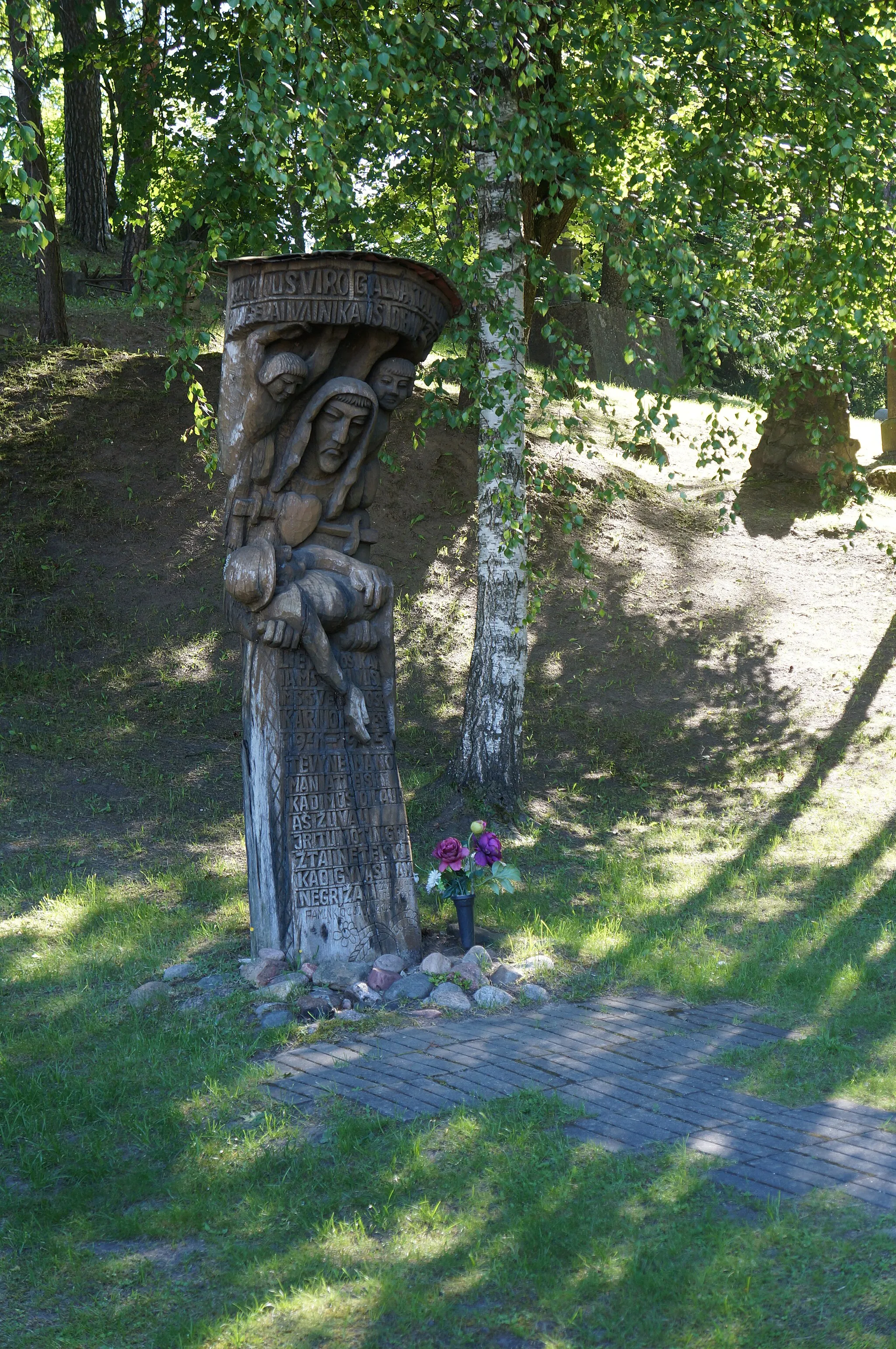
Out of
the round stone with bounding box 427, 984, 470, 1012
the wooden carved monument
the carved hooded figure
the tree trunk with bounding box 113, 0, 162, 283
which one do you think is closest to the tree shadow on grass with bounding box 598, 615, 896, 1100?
the round stone with bounding box 427, 984, 470, 1012

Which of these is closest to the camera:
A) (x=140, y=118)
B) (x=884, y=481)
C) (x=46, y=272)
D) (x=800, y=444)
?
(x=140, y=118)

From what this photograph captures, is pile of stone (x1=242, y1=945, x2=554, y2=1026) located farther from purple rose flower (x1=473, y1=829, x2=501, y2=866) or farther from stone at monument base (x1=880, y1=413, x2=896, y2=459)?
stone at monument base (x1=880, y1=413, x2=896, y2=459)

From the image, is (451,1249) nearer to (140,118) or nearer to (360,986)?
(360,986)

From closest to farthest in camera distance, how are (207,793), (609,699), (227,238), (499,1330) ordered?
(499,1330), (227,238), (207,793), (609,699)

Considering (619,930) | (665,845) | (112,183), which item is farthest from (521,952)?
(112,183)

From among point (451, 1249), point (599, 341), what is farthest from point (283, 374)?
point (599, 341)

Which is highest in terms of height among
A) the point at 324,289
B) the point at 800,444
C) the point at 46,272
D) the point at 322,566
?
the point at 46,272

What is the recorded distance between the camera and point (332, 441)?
20.2 ft

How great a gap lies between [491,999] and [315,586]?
85.3 inches

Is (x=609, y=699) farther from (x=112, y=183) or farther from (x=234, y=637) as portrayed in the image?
(x=112, y=183)

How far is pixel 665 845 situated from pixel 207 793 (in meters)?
3.50

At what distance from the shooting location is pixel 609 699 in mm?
11969

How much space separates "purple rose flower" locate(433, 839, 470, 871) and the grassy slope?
0.63m

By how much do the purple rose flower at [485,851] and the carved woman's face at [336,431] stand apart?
82.0 inches
